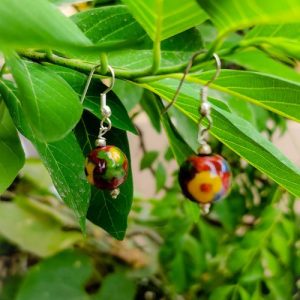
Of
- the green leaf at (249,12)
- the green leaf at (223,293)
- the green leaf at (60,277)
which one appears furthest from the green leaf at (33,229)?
the green leaf at (249,12)

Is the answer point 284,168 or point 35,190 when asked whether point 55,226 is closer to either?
point 35,190

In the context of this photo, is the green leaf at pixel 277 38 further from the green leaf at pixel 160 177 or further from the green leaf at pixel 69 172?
the green leaf at pixel 160 177

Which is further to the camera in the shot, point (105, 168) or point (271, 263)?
point (271, 263)

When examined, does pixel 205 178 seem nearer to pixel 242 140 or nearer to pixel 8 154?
pixel 242 140

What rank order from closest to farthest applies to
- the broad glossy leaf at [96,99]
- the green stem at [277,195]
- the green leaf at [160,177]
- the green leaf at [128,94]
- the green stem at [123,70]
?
the green stem at [123,70]
the broad glossy leaf at [96,99]
the green leaf at [128,94]
the green stem at [277,195]
the green leaf at [160,177]

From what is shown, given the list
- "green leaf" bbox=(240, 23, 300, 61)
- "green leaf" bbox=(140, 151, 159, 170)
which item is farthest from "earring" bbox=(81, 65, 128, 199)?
"green leaf" bbox=(140, 151, 159, 170)

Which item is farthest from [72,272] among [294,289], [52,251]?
[294,289]

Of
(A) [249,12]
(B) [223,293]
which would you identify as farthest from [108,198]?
(B) [223,293]
